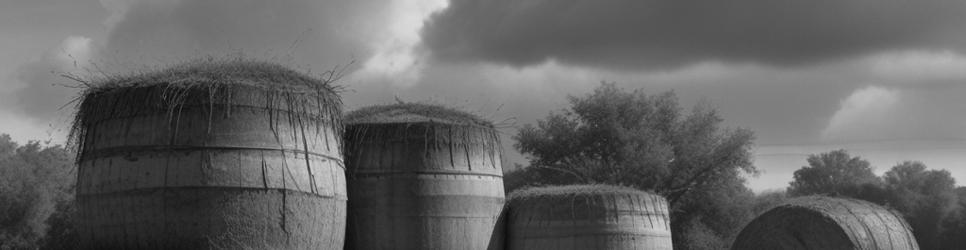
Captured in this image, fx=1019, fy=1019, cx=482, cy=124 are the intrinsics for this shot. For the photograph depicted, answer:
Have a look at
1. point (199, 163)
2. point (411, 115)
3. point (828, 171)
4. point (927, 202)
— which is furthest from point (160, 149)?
point (828, 171)

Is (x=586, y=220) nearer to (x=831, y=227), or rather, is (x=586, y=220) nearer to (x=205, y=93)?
(x=831, y=227)

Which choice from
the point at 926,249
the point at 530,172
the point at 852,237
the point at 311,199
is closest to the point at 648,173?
the point at 530,172

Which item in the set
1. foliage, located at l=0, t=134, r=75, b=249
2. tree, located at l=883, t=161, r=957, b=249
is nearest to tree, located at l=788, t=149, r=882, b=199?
tree, located at l=883, t=161, r=957, b=249

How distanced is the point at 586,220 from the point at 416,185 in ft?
10.8

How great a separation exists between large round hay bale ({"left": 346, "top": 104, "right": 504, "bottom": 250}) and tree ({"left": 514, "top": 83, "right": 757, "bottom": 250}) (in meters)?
23.1

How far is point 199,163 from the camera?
14664 millimetres

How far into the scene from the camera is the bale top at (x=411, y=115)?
1912 centimetres

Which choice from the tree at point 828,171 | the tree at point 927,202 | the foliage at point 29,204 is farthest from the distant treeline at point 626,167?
the tree at point 828,171

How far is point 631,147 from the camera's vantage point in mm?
43781

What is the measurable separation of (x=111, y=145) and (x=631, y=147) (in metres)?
31.1

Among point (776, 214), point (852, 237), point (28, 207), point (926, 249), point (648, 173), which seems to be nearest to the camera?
point (852, 237)

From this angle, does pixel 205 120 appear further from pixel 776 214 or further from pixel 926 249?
pixel 926 249

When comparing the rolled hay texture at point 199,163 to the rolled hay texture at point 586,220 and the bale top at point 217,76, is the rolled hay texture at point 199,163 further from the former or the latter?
the rolled hay texture at point 586,220

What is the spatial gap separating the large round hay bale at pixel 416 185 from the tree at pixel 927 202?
1679 inches
